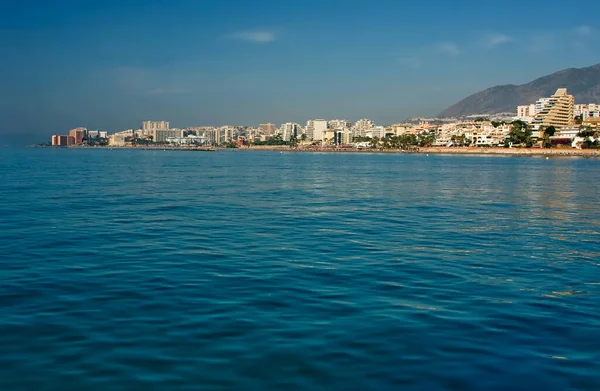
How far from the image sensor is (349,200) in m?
24.5

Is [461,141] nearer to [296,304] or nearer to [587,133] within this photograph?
[587,133]

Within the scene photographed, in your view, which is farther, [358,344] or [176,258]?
[176,258]

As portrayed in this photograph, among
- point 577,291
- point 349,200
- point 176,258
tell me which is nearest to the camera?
point 577,291

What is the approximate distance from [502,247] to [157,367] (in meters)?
9.78

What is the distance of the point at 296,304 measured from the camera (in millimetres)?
8102

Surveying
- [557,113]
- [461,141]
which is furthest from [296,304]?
[557,113]

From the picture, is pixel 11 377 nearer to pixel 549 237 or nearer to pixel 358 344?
pixel 358 344

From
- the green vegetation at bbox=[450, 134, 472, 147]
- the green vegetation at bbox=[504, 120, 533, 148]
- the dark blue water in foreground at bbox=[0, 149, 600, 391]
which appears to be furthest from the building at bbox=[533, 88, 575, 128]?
the dark blue water in foreground at bbox=[0, 149, 600, 391]

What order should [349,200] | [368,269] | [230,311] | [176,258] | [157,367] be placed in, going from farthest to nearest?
[349,200]
[176,258]
[368,269]
[230,311]
[157,367]

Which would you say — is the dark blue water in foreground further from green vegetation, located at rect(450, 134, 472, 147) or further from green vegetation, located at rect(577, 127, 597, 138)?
green vegetation, located at rect(450, 134, 472, 147)

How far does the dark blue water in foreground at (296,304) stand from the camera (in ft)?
18.9

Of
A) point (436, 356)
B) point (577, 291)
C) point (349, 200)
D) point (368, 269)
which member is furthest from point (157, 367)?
point (349, 200)

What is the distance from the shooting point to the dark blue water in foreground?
5766 millimetres

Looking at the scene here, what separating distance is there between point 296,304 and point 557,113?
164 m
